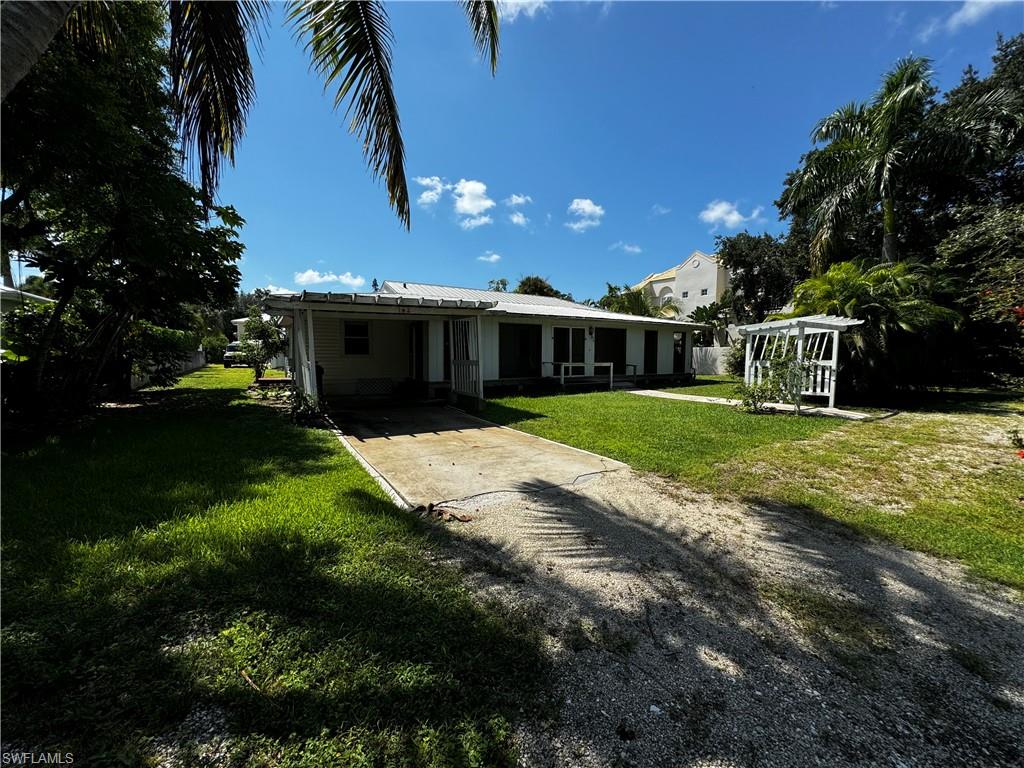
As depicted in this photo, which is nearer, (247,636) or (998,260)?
(247,636)

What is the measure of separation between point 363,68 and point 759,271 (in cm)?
2827

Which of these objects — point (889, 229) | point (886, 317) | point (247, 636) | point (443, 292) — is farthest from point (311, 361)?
point (889, 229)

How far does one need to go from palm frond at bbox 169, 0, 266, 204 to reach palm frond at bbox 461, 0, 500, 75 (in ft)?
6.44

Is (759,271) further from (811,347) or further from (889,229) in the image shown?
(811,347)

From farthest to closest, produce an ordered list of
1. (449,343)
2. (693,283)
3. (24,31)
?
(693,283), (449,343), (24,31)

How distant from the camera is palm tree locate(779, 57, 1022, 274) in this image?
13.9 metres

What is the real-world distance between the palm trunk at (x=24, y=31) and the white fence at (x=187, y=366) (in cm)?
1399

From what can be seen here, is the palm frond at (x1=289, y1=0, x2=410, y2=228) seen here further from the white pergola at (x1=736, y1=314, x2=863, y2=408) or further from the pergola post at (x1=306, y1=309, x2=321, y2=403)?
the white pergola at (x1=736, y1=314, x2=863, y2=408)

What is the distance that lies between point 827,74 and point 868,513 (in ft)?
36.6

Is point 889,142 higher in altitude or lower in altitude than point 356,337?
higher

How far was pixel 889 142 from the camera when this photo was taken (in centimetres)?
1462

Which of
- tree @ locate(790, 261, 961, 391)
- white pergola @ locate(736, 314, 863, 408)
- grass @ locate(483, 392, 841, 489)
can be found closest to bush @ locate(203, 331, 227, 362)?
grass @ locate(483, 392, 841, 489)

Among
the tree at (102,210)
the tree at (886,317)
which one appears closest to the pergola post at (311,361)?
the tree at (102,210)

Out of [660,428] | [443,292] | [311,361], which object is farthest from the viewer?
[443,292]
